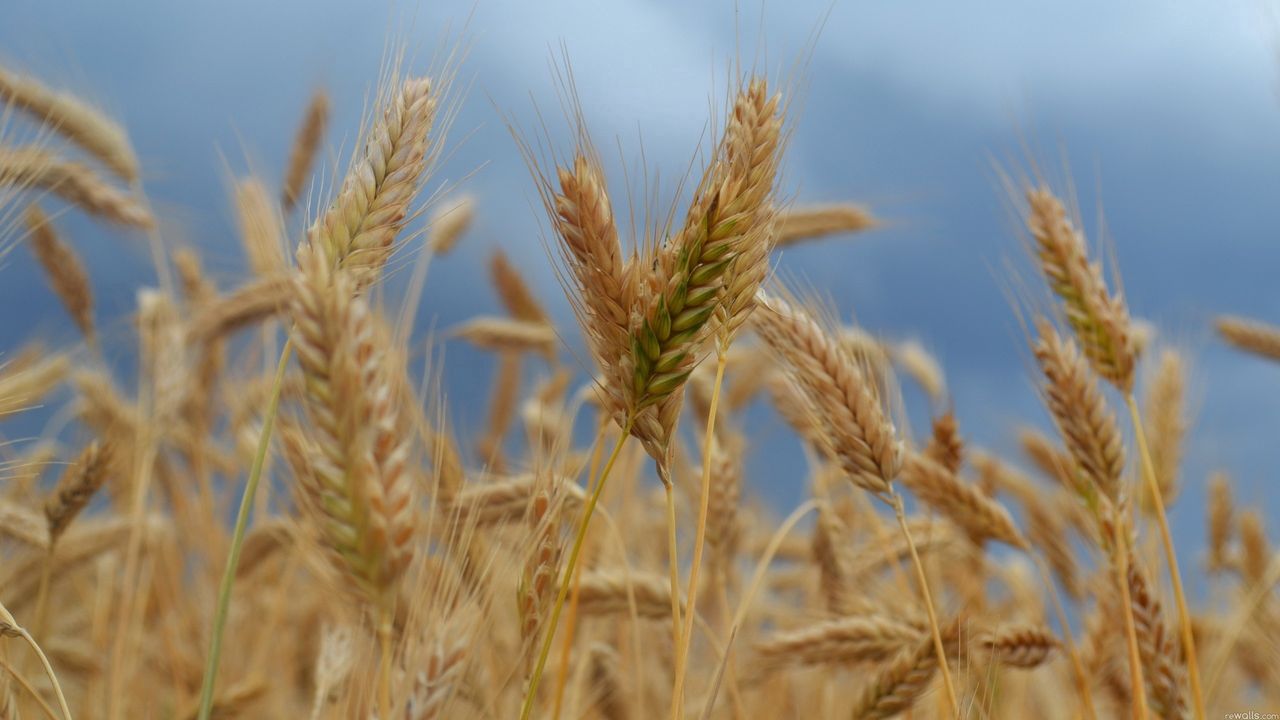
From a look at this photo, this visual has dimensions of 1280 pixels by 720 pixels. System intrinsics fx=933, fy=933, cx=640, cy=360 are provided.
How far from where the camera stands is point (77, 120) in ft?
9.47

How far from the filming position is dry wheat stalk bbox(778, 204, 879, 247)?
3.03 meters

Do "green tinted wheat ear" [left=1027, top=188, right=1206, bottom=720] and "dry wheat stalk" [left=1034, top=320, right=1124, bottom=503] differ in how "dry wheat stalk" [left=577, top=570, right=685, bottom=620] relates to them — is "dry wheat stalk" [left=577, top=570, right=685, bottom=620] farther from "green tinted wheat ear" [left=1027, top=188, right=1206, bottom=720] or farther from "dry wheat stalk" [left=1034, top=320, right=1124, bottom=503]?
"green tinted wheat ear" [left=1027, top=188, right=1206, bottom=720]

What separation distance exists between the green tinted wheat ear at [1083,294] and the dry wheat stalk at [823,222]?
1.15m

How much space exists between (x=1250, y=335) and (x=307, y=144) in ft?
11.9

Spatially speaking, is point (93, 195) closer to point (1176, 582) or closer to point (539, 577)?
point (539, 577)

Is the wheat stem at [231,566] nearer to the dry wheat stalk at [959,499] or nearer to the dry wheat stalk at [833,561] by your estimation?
the dry wheat stalk at [959,499]

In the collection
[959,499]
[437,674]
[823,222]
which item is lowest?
[437,674]

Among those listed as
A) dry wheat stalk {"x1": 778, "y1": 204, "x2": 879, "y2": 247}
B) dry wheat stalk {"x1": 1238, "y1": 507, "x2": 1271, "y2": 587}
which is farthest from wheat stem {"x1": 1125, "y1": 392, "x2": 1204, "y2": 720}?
dry wheat stalk {"x1": 1238, "y1": 507, "x2": 1271, "y2": 587}

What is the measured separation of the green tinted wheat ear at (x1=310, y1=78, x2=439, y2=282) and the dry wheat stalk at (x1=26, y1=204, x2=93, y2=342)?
7.11 ft

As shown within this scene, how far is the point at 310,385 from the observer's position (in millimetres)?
840

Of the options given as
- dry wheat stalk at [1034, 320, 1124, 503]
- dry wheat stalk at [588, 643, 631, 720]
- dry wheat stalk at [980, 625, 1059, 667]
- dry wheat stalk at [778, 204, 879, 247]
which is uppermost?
dry wheat stalk at [778, 204, 879, 247]

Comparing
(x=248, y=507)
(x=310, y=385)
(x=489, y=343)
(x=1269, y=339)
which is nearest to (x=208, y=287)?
(x=489, y=343)

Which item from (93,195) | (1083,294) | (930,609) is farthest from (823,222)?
(93,195)

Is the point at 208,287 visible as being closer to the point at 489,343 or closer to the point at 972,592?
the point at 489,343
